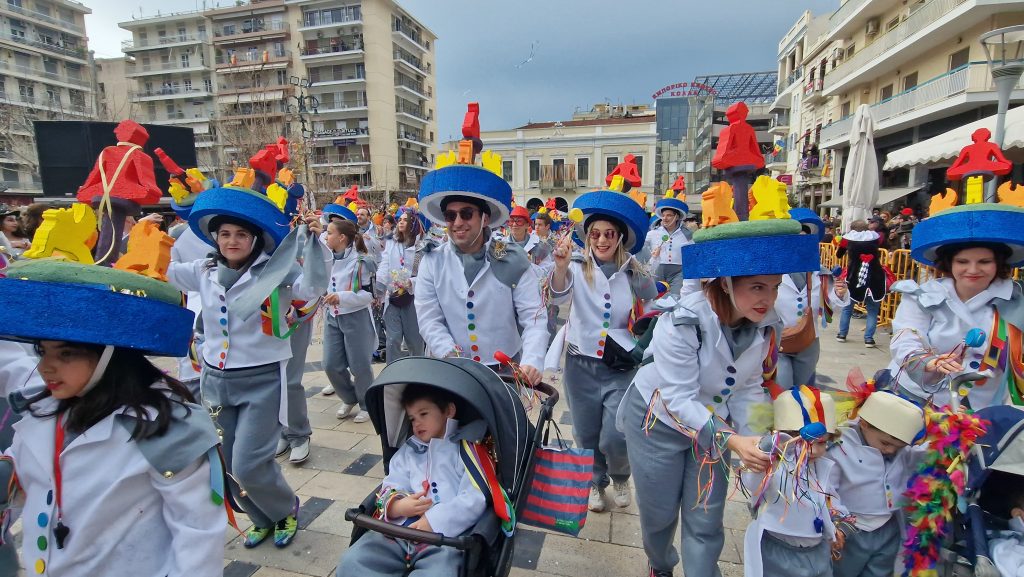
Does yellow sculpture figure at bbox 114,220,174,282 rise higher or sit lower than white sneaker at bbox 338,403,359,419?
higher

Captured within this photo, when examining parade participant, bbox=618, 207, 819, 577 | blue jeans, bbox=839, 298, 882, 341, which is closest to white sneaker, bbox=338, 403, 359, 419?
parade participant, bbox=618, 207, 819, 577

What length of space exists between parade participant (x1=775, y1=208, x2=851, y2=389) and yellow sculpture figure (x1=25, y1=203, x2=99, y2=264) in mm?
3993

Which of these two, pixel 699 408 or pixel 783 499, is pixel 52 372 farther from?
pixel 783 499

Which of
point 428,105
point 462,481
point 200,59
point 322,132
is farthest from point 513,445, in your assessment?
point 200,59

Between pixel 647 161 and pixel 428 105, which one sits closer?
pixel 647 161

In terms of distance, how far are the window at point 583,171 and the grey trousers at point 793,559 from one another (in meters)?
41.9

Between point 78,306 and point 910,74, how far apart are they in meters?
27.5

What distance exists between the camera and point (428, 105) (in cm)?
5475

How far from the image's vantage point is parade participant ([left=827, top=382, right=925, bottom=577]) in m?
2.09

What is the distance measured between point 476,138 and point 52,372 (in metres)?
2.28

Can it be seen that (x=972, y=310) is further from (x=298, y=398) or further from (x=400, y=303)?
(x=400, y=303)

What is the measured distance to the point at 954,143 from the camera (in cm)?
905

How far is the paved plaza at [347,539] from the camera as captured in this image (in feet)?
9.43

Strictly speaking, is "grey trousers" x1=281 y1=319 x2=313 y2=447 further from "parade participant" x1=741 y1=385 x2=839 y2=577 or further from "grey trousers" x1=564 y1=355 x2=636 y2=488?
"parade participant" x1=741 y1=385 x2=839 y2=577
